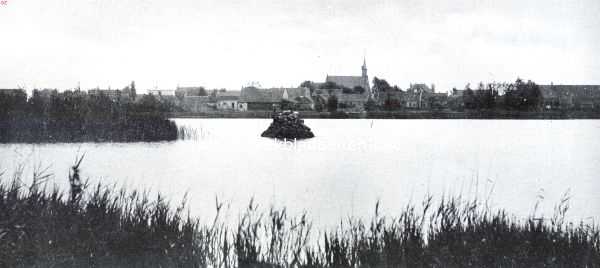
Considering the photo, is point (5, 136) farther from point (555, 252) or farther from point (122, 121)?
point (555, 252)

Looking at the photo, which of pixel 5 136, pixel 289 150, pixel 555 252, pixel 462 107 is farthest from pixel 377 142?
pixel 462 107

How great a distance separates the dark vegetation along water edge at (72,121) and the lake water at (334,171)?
970 mm

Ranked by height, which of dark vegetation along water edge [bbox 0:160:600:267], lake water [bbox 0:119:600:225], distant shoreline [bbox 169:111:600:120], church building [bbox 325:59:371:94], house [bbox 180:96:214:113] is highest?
church building [bbox 325:59:371:94]

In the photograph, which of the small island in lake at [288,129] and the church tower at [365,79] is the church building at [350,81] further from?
the small island in lake at [288,129]

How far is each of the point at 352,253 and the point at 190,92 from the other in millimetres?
108267

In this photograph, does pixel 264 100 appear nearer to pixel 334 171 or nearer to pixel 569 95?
pixel 569 95

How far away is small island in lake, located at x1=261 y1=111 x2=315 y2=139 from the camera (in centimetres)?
3155

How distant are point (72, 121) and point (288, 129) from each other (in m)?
12.9

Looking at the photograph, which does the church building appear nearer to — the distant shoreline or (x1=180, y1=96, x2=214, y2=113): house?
(x1=180, y1=96, x2=214, y2=113): house

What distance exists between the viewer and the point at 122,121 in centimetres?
2556

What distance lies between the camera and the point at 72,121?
23969 mm

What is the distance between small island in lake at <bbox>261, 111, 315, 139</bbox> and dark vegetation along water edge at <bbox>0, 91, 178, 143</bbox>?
7354mm

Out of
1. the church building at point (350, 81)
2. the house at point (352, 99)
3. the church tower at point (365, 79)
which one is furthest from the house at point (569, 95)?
the church building at point (350, 81)

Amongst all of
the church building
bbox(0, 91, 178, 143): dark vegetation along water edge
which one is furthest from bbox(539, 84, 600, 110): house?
bbox(0, 91, 178, 143): dark vegetation along water edge
